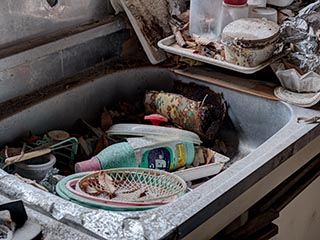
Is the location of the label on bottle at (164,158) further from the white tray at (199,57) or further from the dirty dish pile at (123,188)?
the white tray at (199,57)

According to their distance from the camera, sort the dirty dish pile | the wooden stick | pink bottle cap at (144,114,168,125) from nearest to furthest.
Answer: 1. the dirty dish pile
2. the wooden stick
3. pink bottle cap at (144,114,168,125)

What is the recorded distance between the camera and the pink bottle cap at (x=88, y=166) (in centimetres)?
131

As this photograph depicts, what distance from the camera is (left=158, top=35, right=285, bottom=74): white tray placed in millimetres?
1468

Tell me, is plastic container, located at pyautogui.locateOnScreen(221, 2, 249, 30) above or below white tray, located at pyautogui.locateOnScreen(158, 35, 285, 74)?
above

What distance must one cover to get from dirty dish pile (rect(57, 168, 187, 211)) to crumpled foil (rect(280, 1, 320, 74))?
47 centimetres

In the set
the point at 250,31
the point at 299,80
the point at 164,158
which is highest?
A: the point at 250,31

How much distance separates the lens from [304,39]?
150 centimetres

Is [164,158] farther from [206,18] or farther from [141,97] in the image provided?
[206,18]

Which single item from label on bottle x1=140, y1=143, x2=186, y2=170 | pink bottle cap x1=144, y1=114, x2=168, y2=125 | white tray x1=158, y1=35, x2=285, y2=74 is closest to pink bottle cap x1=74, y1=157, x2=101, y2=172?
label on bottle x1=140, y1=143, x2=186, y2=170

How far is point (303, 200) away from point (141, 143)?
39 cm

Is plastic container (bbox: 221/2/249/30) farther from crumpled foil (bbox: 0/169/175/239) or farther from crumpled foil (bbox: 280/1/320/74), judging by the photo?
crumpled foil (bbox: 0/169/175/239)

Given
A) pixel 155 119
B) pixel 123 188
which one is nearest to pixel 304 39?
pixel 155 119

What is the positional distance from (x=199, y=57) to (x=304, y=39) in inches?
10.2

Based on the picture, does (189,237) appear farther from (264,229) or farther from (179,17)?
(179,17)
